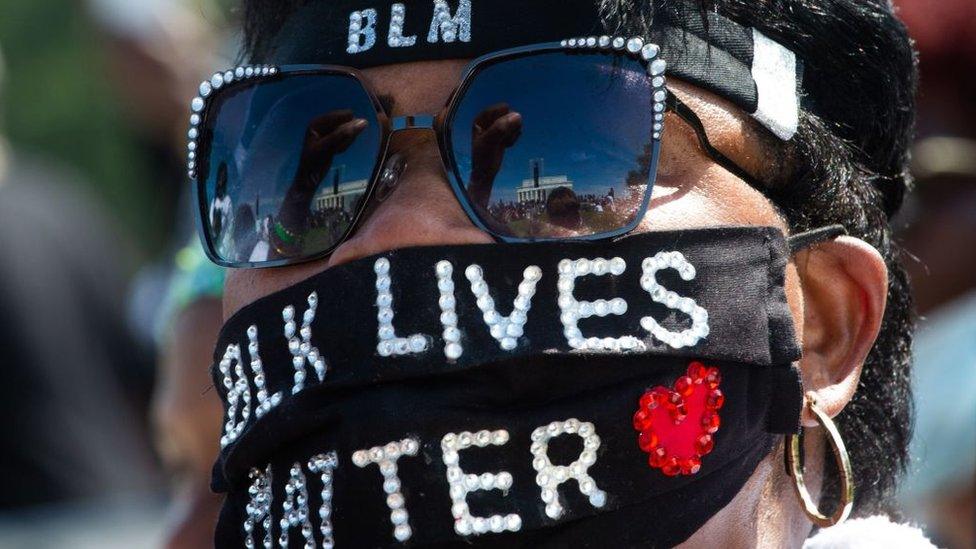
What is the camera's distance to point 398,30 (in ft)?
6.84

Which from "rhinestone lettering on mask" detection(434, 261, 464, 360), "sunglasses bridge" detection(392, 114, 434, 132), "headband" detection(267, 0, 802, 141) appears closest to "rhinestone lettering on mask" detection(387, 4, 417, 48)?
"headband" detection(267, 0, 802, 141)

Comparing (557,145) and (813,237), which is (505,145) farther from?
(813,237)

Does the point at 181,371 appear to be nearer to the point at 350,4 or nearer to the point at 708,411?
the point at 350,4

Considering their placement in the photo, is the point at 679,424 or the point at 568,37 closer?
the point at 679,424

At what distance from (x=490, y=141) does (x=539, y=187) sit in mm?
98

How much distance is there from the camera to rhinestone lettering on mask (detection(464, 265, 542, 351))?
1.85 metres

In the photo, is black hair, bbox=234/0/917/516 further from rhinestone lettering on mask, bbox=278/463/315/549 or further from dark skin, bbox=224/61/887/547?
rhinestone lettering on mask, bbox=278/463/315/549

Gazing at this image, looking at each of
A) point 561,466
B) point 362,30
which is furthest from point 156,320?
point 561,466

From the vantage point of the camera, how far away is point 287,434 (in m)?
1.90

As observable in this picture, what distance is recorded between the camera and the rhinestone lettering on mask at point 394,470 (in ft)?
5.98

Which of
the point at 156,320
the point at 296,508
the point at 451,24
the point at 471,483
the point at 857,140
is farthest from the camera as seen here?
the point at 156,320

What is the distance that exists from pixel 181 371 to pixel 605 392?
4.66 ft

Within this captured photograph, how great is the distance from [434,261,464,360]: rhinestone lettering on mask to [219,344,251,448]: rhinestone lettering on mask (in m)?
0.35

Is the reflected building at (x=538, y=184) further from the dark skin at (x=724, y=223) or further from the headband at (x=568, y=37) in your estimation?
the headband at (x=568, y=37)
